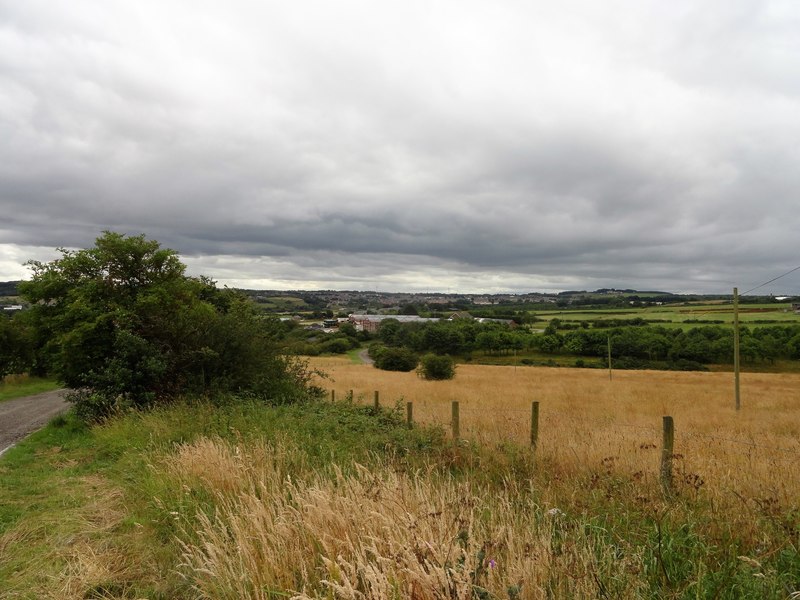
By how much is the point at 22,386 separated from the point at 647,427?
121 ft

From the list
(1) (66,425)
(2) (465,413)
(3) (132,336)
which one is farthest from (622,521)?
(1) (66,425)

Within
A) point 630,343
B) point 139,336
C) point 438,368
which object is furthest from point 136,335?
point 630,343

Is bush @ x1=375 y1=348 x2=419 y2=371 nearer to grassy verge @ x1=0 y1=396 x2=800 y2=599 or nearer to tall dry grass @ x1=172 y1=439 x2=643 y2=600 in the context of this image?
grassy verge @ x1=0 y1=396 x2=800 y2=599

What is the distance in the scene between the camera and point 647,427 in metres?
14.1

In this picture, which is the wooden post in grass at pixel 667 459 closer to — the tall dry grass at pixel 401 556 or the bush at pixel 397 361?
the tall dry grass at pixel 401 556

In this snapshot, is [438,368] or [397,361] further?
[397,361]

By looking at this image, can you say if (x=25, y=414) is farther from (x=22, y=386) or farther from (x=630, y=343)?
(x=630, y=343)

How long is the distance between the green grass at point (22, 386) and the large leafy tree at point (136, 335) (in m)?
14.3

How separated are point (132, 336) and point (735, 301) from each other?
26468 millimetres

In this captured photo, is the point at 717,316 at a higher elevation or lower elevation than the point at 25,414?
lower

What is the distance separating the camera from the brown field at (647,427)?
609 centimetres

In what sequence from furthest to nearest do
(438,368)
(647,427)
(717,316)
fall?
1. (717,316)
2. (438,368)
3. (647,427)

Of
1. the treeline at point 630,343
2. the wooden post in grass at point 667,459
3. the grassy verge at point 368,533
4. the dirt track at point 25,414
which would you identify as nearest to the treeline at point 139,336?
the dirt track at point 25,414

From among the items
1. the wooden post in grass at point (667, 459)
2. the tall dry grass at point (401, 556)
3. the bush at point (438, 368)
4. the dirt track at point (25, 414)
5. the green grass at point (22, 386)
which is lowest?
the bush at point (438, 368)
